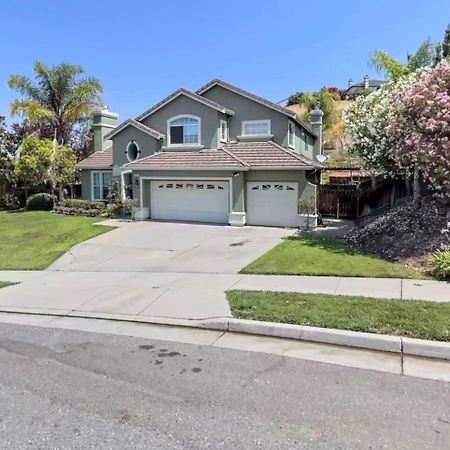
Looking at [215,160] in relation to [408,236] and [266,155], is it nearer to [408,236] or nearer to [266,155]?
[266,155]

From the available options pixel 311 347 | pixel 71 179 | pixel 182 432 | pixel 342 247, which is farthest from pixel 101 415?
pixel 71 179

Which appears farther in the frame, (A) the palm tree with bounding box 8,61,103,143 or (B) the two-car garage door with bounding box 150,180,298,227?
(A) the palm tree with bounding box 8,61,103,143

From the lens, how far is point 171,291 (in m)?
8.98

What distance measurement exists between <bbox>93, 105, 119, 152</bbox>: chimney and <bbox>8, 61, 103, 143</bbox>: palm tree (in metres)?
4.73

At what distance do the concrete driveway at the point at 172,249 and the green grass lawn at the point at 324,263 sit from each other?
0.69 metres

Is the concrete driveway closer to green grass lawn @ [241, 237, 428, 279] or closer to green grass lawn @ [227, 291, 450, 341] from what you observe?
green grass lawn @ [241, 237, 428, 279]

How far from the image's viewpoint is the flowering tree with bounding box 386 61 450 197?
10922mm

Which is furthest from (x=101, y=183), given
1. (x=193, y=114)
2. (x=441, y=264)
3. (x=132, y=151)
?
(x=441, y=264)

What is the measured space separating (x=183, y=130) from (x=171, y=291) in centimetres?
1540

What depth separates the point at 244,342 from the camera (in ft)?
20.2

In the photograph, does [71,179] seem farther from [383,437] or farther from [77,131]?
[383,437]

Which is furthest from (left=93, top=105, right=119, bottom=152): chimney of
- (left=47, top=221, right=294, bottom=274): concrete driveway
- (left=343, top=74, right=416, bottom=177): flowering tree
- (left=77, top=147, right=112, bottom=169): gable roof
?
(left=343, top=74, right=416, bottom=177): flowering tree

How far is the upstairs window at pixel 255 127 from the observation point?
883 inches

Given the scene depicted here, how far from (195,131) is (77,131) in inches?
687
